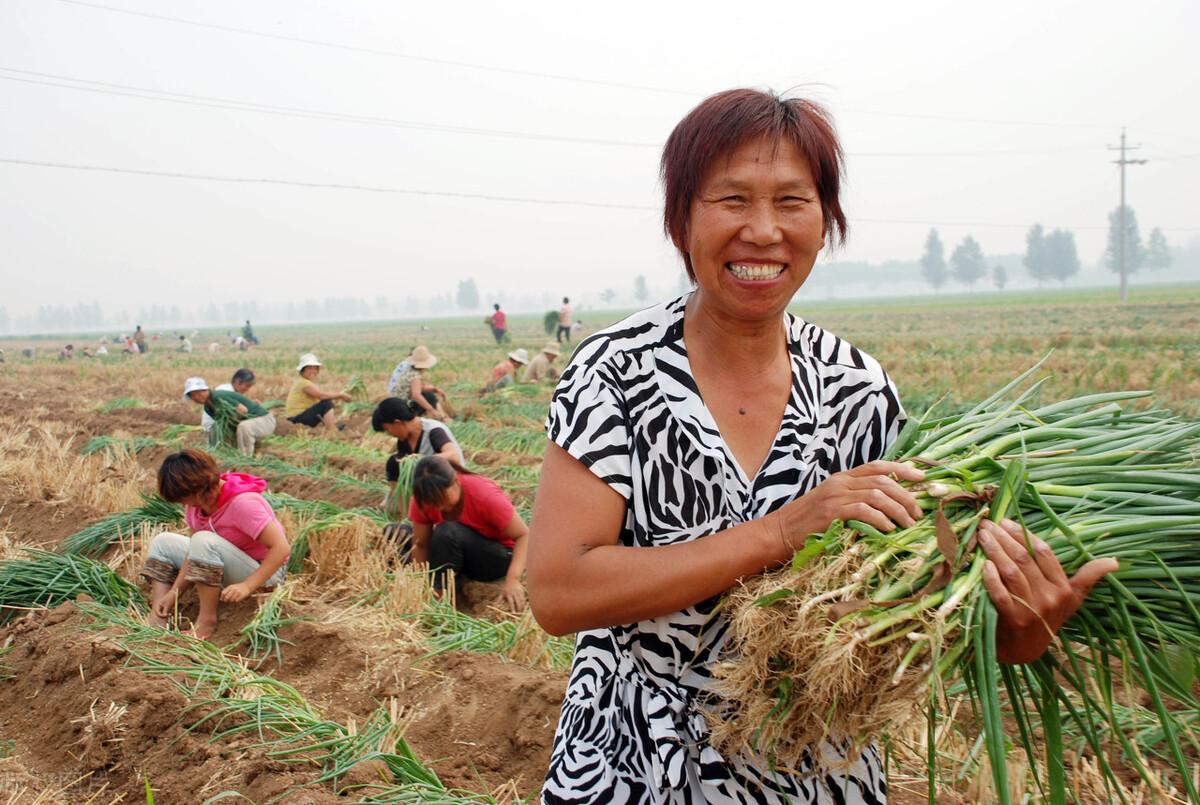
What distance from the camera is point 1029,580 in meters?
1.32

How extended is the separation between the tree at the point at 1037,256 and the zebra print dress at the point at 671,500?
156 metres

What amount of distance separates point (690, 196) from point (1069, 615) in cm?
84

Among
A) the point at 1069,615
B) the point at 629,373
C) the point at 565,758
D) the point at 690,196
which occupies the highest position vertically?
the point at 690,196

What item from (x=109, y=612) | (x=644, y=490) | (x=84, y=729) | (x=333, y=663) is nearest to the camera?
(x=644, y=490)

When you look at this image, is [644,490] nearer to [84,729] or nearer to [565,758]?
[565,758]

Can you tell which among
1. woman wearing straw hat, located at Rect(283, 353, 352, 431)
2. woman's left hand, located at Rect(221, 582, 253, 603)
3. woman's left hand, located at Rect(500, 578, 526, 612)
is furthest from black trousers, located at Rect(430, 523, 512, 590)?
woman wearing straw hat, located at Rect(283, 353, 352, 431)

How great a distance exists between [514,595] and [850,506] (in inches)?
149

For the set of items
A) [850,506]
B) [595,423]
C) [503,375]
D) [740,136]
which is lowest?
[503,375]

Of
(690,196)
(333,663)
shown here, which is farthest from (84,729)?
(690,196)

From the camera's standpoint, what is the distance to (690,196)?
151cm

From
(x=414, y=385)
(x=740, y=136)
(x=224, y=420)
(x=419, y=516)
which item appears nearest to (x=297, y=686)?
(x=419, y=516)

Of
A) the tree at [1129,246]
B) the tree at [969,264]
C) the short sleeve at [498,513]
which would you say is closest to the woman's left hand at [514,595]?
the short sleeve at [498,513]

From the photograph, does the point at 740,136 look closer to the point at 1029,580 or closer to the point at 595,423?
the point at 595,423

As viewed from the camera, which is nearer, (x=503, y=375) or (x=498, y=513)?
(x=498, y=513)
